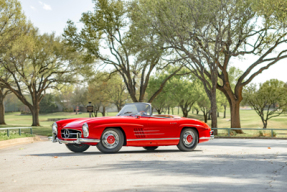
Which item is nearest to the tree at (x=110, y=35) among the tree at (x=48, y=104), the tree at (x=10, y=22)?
the tree at (x=10, y=22)

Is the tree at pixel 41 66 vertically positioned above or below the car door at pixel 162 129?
above

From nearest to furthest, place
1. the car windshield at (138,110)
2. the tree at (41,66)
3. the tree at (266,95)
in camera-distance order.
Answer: the car windshield at (138,110)
the tree at (41,66)
the tree at (266,95)

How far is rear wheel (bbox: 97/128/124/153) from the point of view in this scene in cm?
1122

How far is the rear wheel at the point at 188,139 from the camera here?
1266cm

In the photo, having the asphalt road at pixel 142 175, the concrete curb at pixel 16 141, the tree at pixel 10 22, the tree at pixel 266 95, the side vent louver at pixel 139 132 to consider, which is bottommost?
the concrete curb at pixel 16 141

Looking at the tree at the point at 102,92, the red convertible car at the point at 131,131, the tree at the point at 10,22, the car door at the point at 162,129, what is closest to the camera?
the red convertible car at the point at 131,131

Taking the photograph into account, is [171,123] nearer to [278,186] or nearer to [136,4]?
[278,186]

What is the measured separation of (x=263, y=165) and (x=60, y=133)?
6222 mm

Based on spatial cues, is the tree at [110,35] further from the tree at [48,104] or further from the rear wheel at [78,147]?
the tree at [48,104]

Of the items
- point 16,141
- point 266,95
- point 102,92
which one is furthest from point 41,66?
point 266,95

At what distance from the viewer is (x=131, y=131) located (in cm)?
1144

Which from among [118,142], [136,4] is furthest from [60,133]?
[136,4]

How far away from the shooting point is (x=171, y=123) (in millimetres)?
12242

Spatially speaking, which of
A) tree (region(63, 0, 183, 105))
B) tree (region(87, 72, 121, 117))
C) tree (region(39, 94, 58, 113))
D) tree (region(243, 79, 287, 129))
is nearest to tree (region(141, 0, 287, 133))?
tree (region(63, 0, 183, 105))
